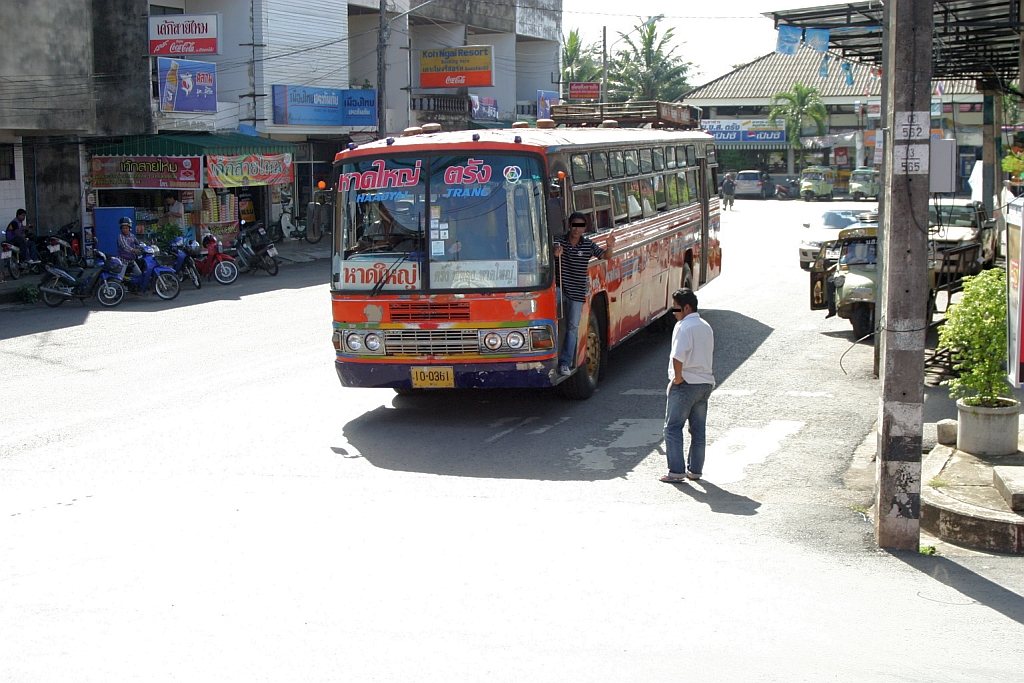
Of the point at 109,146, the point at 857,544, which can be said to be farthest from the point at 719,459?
the point at 109,146

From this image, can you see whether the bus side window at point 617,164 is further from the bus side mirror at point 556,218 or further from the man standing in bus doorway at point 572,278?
the bus side mirror at point 556,218

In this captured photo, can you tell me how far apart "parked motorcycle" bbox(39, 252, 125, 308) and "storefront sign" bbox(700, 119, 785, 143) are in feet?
157

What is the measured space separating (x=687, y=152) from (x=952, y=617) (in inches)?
486

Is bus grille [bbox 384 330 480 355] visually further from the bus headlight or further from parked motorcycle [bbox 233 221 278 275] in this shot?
parked motorcycle [bbox 233 221 278 275]

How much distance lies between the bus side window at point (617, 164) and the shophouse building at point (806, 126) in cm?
4626

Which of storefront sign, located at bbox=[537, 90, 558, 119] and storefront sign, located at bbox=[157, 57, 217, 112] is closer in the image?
storefront sign, located at bbox=[157, 57, 217, 112]

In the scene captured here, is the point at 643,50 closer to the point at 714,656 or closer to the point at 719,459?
the point at 719,459

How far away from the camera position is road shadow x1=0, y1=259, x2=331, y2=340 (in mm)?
17547

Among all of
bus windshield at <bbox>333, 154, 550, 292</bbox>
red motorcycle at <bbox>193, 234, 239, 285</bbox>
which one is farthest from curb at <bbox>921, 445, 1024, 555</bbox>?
red motorcycle at <bbox>193, 234, 239, 285</bbox>

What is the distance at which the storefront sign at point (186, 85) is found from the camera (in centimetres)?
2650

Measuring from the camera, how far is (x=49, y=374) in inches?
516

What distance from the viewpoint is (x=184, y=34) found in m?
26.8

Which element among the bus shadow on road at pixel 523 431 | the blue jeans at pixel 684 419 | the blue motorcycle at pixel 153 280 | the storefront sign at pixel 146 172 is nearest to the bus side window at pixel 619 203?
the bus shadow on road at pixel 523 431

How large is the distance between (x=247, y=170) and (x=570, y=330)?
20081 mm
